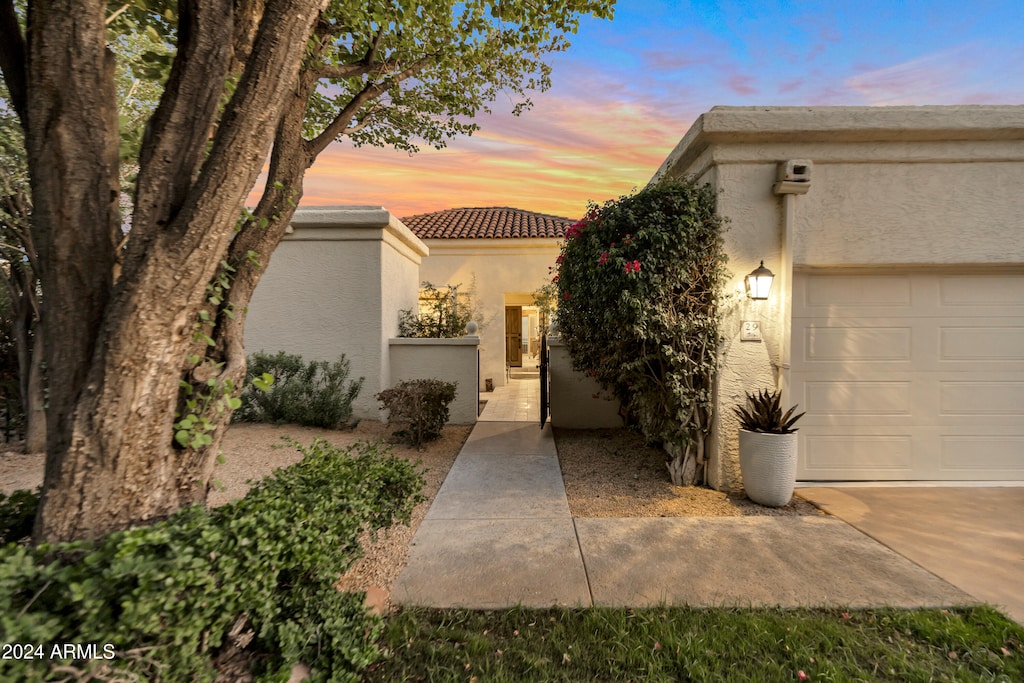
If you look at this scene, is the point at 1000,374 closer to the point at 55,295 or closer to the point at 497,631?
the point at 497,631

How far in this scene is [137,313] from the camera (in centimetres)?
175

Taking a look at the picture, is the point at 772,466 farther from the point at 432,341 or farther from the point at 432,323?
the point at 432,323

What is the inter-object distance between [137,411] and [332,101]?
418 centimetres

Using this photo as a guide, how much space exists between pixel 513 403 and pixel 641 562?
6.99m

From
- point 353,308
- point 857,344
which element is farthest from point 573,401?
point 353,308

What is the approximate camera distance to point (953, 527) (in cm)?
377

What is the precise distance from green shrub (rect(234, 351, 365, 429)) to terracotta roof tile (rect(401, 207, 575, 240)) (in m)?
6.71

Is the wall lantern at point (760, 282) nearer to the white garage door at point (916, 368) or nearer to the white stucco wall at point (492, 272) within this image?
the white garage door at point (916, 368)

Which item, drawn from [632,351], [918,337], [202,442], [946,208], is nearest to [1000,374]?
[918,337]

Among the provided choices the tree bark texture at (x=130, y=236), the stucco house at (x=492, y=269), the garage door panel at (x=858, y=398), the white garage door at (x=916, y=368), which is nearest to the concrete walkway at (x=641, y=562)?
the garage door panel at (x=858, y=398)

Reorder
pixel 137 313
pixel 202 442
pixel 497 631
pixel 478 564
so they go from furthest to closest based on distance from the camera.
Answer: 1. pixel 478 564
2. pixel 497 631
3. pixel 202 442
4. pixel 137 313

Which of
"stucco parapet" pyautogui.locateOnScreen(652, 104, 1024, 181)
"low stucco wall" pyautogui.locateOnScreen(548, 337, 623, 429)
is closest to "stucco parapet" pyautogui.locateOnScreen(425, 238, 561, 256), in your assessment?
"low stucco wall" pyautogui.locateOnScreen(548, 337, 623, 429)

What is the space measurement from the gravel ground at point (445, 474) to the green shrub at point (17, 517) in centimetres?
87

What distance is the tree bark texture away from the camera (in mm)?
1761
